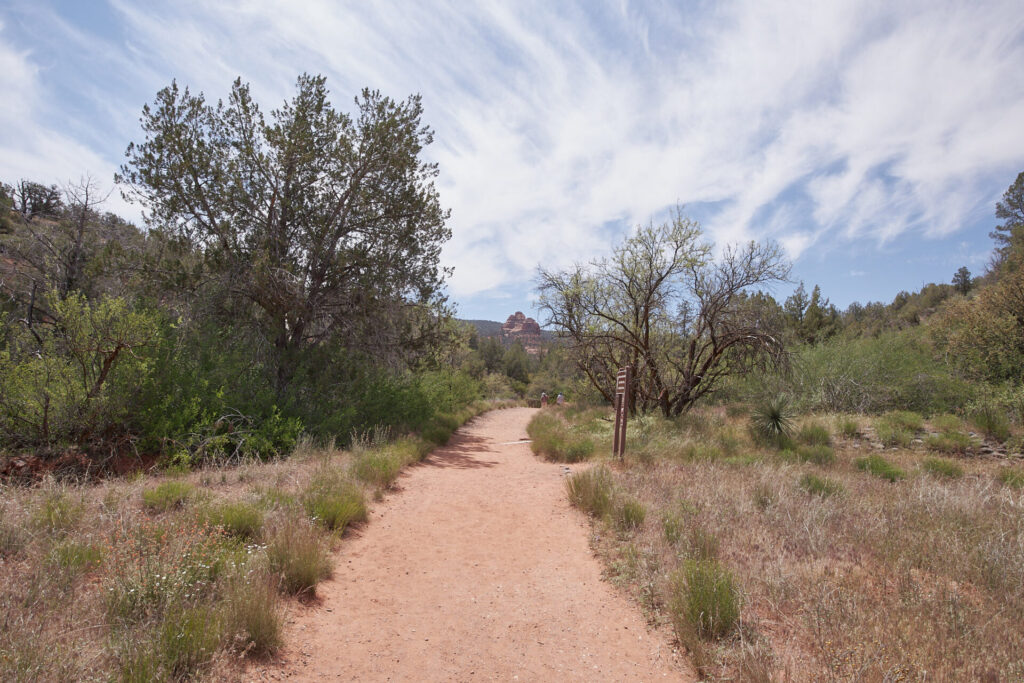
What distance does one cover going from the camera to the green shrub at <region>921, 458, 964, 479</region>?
31.9 feet

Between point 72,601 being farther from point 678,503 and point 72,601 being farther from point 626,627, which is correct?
point 678,503

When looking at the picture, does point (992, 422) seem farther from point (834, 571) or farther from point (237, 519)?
point (237, 519)

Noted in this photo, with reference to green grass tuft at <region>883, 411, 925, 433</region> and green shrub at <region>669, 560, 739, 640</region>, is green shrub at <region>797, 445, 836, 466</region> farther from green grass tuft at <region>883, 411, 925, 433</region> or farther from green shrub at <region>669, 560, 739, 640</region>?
green shrub at <region>669, 560, 739, 640</region>

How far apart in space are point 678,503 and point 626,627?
2.60 meters

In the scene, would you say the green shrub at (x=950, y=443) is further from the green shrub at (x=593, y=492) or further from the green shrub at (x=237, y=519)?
the green shrub at (x=237, y=519)

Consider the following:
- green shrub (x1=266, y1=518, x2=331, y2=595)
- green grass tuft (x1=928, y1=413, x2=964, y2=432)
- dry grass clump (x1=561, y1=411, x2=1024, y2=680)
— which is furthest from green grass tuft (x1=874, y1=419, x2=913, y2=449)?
green shrub (x1=266, y1=518, x2=331, y2=595)

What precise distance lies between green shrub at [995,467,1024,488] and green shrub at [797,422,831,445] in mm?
3568

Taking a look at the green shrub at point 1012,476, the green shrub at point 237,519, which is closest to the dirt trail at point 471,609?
the green shrub at point 237,519

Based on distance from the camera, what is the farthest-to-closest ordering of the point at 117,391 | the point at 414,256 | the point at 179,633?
the point at 414,256 < the point at 117,391 < the point at 179,633

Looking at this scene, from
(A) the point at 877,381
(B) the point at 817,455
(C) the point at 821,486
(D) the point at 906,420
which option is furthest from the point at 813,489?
(A) the point at 877,381

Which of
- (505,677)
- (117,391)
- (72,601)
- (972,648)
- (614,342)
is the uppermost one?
(614,342)

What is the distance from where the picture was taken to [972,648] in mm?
2865

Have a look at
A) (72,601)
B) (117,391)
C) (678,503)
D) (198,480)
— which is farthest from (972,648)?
(117,391)

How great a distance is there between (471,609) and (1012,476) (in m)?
10.8
